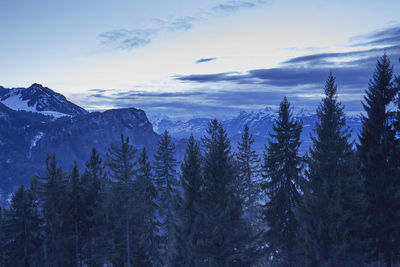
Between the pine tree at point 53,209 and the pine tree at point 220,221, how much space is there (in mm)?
15186

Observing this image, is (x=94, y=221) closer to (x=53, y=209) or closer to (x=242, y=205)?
(x=53, y=209)

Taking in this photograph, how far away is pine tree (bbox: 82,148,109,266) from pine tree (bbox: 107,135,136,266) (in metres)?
1.09

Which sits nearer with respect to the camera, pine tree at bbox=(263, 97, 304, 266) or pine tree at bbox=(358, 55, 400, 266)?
pine tree at bbox=(358, 55, 400, 266)

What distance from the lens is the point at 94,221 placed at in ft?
110

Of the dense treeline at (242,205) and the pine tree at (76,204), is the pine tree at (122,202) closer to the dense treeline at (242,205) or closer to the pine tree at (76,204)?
the dense treeline at (242,205)

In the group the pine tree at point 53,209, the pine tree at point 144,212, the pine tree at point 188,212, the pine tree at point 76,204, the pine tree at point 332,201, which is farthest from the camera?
the pine tree at point 144,212

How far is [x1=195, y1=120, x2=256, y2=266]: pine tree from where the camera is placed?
2297cm

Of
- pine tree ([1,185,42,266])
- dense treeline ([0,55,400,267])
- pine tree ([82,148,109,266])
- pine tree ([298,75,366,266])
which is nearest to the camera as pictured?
pine tree ([298,75,366,266])

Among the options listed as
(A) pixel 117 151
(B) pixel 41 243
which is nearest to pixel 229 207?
(A) pixel 117 151

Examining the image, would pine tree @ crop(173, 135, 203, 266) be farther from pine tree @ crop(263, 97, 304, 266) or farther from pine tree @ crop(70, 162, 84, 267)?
pine tree @ crop(70, 162, 84, 267)

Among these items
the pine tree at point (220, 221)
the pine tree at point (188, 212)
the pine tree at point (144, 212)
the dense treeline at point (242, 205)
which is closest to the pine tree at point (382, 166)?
the dense treeline at point (242, 205)

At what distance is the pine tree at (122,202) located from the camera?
108 ft

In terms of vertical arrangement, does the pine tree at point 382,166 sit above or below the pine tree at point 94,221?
above

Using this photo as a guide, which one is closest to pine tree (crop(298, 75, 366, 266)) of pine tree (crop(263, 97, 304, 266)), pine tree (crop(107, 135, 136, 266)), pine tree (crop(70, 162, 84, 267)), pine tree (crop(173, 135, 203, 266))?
pine tree (crop(263, 97, 304, 266))
